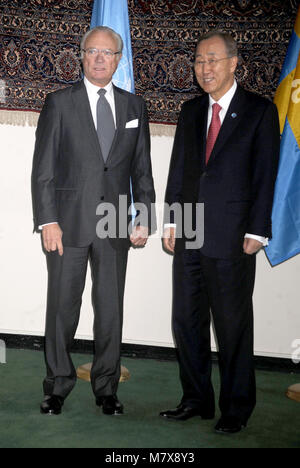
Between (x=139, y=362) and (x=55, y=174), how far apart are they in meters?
1.56

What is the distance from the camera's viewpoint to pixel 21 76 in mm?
3762

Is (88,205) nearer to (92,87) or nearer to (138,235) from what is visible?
(138,235)

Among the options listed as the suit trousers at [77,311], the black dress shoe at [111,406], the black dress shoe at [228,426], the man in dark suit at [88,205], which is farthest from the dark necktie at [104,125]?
the black dress shoe at [228,426]

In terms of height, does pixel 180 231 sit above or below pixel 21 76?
below

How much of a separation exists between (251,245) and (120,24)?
4.98 feet

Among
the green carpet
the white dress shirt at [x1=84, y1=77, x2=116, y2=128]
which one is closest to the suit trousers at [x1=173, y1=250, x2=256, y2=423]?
the green carpet

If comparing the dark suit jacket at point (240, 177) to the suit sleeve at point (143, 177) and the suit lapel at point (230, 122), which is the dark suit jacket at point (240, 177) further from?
the suit sleeve at point (143, 177)

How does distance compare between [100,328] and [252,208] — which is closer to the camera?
[252,208]

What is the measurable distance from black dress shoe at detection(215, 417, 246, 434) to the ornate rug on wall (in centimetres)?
186

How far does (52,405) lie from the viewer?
9.25ft

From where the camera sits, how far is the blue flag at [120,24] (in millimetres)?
3350
